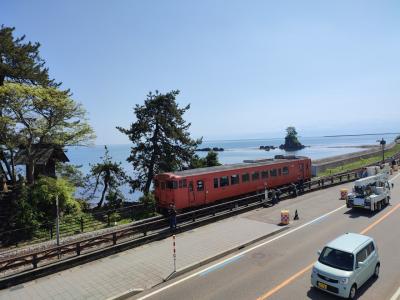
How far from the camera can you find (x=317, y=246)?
1697cm

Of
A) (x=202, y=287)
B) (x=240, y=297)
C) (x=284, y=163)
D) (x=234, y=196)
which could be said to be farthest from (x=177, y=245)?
(x=284, y=163)

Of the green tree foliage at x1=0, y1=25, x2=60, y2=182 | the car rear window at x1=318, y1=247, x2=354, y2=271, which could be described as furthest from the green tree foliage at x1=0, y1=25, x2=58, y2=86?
the car rear window at x1=318, y1=247, x2=354, y2=271

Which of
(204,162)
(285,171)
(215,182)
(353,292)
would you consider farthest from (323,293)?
(204,162)

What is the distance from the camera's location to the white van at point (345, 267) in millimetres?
11258

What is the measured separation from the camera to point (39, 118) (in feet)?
87.6

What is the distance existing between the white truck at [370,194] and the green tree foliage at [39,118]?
21.0 metres

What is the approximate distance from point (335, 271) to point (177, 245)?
8.29m

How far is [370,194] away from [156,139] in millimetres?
20870

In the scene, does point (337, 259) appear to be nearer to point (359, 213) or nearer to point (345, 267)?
point (345, 267)

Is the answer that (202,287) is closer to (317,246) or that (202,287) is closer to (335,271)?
(335,271)

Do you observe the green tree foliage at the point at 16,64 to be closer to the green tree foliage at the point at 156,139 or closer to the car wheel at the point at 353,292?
the green tree foliage at the point at 156,139

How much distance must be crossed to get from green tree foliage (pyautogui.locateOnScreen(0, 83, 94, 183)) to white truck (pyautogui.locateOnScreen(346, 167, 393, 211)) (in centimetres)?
2097

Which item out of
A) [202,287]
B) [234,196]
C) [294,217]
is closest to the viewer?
[202,287]

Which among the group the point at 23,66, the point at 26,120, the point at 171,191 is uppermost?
the point at 23,66
